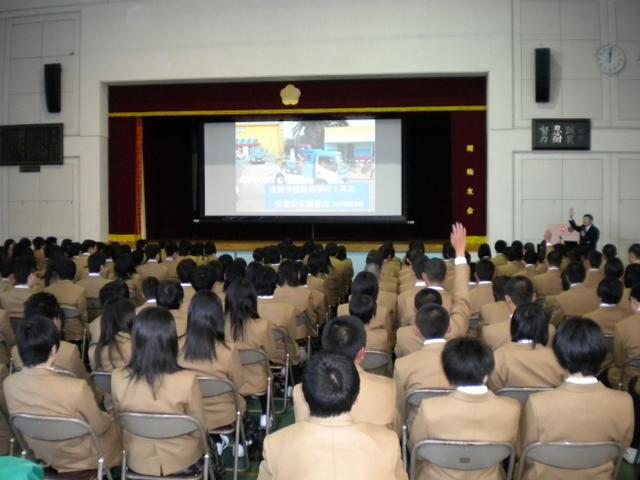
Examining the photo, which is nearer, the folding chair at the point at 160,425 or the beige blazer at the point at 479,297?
the folding chair at the point at 160,425

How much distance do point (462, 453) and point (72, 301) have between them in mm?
3893

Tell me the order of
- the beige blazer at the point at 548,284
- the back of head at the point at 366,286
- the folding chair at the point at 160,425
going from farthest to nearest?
the beige blazer at the point at 548,284 → the back of head at the point at 366,286 → the folding chair at the point at 160,425

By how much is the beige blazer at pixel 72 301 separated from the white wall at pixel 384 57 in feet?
21.5

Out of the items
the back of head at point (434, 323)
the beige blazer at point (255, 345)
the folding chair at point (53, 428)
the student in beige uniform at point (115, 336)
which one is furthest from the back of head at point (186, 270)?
the folding chair at point (53, 428)

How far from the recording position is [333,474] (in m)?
1.79

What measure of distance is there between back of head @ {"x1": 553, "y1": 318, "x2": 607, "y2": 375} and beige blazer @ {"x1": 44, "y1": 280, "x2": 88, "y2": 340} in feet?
12.6

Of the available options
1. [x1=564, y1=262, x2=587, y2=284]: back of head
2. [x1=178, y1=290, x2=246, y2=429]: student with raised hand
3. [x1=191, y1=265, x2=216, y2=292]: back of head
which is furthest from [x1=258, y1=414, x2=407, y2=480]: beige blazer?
[x1=564, y1=262, x2=587, y2=284]: back of head

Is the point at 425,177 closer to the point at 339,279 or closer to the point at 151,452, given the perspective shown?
the point at 339,279

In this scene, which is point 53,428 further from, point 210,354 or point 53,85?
point 53,85

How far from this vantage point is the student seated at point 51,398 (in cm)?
282

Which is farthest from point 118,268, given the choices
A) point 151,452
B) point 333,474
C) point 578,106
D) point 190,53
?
point 578,106

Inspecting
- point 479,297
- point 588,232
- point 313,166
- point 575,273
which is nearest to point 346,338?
point 479,297

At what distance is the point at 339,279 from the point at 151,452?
5148 mm

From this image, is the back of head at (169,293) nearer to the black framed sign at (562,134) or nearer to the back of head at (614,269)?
the back of head at (614,269)
